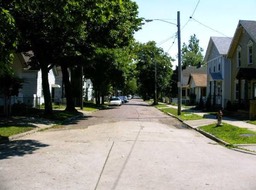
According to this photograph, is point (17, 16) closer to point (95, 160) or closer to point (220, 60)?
point (95, 160)

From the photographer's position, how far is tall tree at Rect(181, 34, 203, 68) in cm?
12531

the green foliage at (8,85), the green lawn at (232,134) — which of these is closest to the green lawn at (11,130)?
the green foliage at (8,85)

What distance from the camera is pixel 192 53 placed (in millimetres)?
128250

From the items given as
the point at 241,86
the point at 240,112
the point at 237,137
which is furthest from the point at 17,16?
the point at 241,86

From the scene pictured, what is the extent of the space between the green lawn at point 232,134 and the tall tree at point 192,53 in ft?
337

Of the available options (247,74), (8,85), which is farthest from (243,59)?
(8,85)

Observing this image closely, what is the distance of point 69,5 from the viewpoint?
14.8m

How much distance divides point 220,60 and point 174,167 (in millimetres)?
35240

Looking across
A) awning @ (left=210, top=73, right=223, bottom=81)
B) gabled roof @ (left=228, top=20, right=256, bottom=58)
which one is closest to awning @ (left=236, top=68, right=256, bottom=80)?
gabled roof @ (left=228, top=20, right=256, bottom=58)

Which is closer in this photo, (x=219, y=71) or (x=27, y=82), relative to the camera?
(x=27, y=82)

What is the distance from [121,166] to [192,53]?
121 m

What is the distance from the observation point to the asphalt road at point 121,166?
26.8ft

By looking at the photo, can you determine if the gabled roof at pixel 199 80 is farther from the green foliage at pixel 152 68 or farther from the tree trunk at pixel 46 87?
the tree trunk at pixel 46 87

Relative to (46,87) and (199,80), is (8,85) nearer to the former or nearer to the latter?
(46,87)
